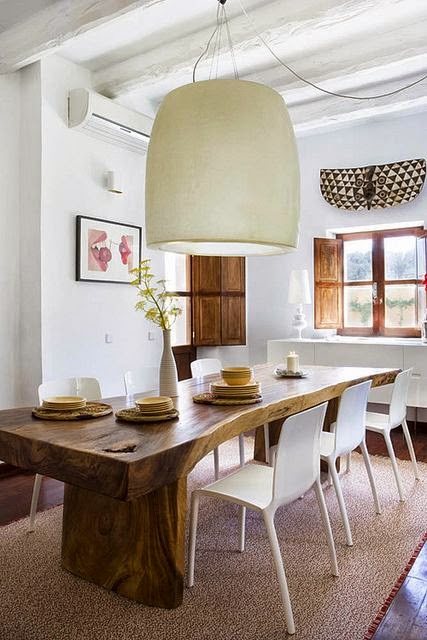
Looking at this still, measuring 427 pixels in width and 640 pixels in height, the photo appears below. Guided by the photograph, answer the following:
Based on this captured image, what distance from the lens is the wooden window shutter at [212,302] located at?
19.2 ft

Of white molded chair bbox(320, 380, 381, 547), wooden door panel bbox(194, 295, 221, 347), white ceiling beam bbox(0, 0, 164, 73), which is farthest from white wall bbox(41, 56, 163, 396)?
white molded chair bbox(320, 380, 381, 547)

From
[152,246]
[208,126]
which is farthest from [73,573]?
[208,126]

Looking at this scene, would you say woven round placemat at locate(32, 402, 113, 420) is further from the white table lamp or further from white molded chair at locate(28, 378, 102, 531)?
the white table lamp

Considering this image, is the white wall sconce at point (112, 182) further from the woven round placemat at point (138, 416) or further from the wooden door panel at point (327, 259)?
the woven round placemat at point (138, 416)

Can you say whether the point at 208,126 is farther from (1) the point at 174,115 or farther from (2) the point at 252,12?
(2) the point at 252,12

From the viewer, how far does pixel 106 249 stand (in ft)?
15.1

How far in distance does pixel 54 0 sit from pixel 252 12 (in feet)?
4.26

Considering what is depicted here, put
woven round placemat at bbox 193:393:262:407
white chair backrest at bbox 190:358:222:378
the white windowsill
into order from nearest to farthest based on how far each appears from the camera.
→ woven round placemat at bbox 193:393:262:407 < white chair backrest at bbox 190:358:222:378 < the white windowsill

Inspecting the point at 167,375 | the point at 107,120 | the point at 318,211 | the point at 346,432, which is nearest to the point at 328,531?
the point at 346,432

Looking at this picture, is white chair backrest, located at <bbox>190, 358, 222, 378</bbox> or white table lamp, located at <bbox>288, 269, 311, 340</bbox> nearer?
white chair backrest, located at <bbox>190, 358, 222, 378</bbox>

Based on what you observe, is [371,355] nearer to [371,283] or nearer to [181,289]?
[371,283]

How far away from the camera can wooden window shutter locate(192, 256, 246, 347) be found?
19.2 ft

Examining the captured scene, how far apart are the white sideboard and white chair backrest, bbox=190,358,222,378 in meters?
1.57

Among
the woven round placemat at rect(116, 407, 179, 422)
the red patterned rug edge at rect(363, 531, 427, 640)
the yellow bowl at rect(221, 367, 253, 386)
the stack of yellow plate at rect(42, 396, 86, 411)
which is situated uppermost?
the yellow bowl at rect(221, 367, 253, 386)
